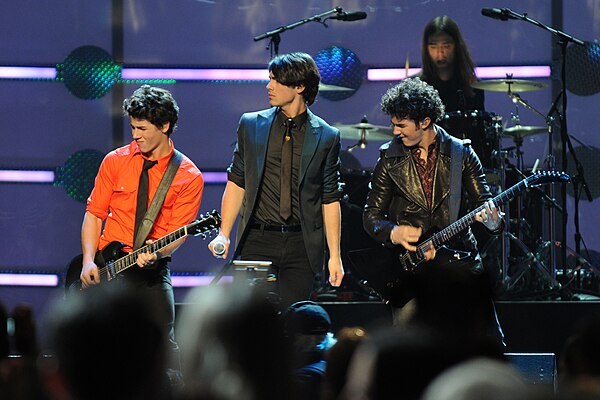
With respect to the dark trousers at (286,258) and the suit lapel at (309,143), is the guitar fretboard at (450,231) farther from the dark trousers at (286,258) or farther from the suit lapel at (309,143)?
the suit lapel at (309,143)

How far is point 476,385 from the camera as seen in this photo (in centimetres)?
186

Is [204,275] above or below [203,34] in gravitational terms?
below

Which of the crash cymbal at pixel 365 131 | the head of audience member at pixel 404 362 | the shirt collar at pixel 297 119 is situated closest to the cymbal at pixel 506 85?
the crash cymbal at pixel 365 131

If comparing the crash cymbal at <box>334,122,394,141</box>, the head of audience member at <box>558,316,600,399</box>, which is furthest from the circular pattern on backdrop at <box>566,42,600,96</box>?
the head of audience member at <box>558,316,600,399</box>

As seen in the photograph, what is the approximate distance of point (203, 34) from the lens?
10445 mm

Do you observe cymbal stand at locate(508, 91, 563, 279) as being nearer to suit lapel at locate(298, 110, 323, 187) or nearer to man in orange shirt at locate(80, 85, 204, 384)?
suit lapel at locate(298, 110, 323, 187)

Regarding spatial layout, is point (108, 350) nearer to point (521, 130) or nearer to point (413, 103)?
point (413, 103)

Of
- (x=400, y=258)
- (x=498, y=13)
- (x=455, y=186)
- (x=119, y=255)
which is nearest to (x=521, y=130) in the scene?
(x=498, y=13)

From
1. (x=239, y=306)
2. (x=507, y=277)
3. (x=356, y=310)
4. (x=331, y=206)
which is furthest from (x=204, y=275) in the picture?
(x=239, y=306)

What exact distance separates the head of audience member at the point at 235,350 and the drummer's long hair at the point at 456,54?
7.36m

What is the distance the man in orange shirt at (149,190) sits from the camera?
6.71m

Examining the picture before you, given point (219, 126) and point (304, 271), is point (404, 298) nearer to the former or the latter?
point (304, 271)

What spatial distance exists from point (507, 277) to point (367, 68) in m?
2.76

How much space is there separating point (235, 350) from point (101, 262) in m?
4.72
